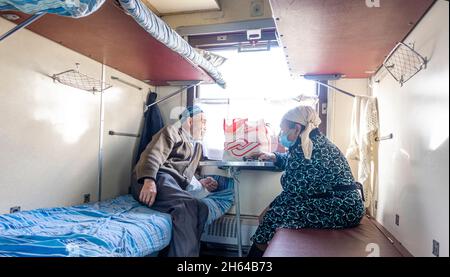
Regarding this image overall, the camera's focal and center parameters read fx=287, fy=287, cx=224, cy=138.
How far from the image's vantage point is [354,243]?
1096mm

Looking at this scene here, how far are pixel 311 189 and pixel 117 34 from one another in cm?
116

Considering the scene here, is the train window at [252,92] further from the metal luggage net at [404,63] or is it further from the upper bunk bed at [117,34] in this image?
the metal luggage net at [404,63]

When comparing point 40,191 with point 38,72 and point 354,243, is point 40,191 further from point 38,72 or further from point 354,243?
point 354,243

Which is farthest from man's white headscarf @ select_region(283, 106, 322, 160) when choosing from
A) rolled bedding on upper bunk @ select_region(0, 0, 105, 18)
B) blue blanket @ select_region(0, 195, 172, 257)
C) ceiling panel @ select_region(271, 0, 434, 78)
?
rolled bedding on upper bunk @ select_region(0, 0, 105, 18)

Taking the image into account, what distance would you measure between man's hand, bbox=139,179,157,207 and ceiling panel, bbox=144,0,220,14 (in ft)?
4.62

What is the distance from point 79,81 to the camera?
5.26ft

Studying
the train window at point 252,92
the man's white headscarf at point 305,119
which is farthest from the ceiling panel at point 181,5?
the man's white headscarf at point 305,119

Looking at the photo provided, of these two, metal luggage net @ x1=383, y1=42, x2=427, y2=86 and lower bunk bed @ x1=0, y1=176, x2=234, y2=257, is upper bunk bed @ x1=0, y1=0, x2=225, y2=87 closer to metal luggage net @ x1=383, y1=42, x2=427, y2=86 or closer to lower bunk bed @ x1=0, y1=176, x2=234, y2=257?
lower bunk bed @ x1=0, y1=176, x2=234, y2=257

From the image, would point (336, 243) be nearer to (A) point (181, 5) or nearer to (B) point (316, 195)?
(B) point (316, 195)

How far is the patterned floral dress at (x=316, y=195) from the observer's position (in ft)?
4.31

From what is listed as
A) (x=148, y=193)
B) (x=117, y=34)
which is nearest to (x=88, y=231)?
(x=148, y=193)

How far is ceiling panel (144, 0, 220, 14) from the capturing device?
7.11 feet

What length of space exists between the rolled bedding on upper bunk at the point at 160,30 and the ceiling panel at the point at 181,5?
25.8 inches

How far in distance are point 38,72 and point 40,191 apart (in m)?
0.57
